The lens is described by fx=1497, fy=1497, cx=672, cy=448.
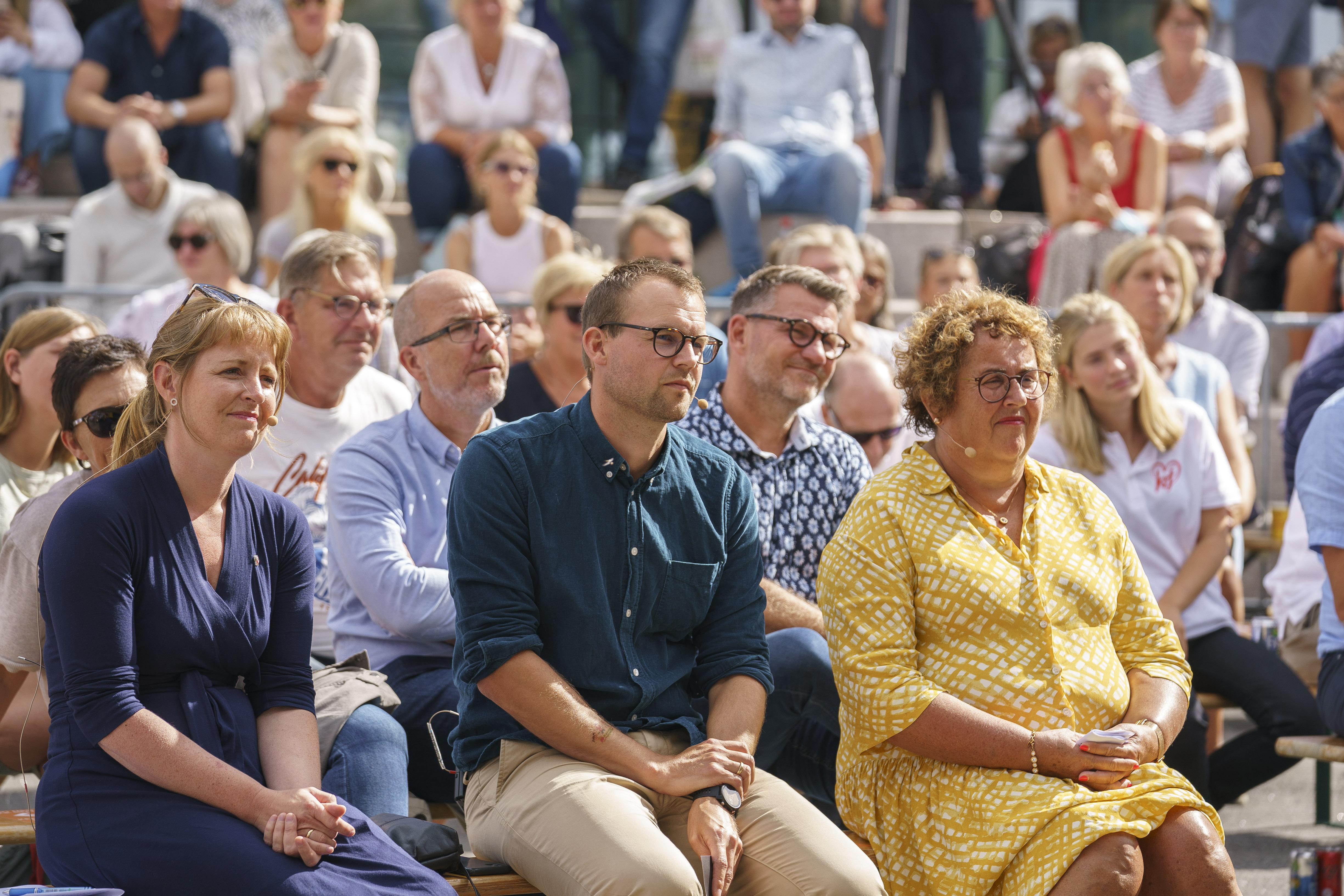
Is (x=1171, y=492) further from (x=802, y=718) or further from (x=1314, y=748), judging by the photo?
(x=802, y=718)

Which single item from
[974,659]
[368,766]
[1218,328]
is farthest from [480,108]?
[974,659]

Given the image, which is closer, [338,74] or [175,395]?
[175,395]

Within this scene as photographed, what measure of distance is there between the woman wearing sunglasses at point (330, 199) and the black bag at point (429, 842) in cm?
384

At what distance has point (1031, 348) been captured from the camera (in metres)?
3.26

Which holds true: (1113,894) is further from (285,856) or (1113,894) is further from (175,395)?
(175,395)

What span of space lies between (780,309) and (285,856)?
6.35 feet

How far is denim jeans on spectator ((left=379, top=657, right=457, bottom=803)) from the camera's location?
3525 mm

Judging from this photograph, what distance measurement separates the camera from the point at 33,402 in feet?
13.2

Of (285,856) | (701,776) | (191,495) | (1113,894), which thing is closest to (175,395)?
(191,495)

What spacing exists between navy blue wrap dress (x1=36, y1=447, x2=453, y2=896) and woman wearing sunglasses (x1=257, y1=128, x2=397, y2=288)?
3811 millimetres

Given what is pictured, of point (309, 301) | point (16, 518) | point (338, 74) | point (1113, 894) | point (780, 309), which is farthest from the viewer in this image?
point (338, 74)

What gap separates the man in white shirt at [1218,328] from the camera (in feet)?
20.4

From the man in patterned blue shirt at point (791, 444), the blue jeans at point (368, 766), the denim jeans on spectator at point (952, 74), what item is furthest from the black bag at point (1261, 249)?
the blue jeans at point (368, 766)

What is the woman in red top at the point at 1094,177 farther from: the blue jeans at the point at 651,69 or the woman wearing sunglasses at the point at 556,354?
the woman wearing sunglasses at the point at 556,354
